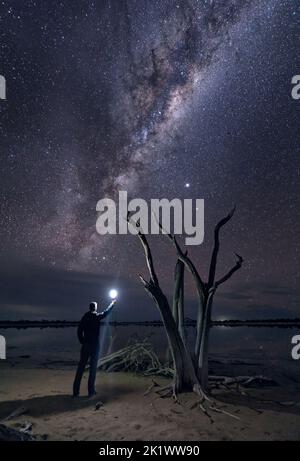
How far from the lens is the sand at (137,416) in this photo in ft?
19.9

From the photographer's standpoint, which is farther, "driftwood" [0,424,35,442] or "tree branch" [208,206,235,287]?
"tree branch" [208,206,235,287]

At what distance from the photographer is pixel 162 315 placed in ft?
29.1

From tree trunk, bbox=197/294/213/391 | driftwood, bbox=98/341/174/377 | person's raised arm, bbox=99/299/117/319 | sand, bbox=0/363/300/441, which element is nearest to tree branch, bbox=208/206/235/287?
tree trunk, bbox=197/294/213/391

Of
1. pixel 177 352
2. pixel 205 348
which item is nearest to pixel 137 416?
pixel 177 352

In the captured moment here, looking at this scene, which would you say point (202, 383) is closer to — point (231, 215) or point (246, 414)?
point (246, 414)

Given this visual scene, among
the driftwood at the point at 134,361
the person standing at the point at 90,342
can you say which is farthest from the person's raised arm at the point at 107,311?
the driftwood at the point at 134,361

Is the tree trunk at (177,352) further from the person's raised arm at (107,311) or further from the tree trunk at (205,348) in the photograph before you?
the person's raised arm at (107,311)

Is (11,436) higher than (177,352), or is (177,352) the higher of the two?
(177,352)

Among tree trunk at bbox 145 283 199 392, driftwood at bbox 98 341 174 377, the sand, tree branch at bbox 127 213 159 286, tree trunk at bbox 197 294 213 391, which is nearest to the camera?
the sand

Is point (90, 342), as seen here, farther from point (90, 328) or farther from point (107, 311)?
point (107, 311)

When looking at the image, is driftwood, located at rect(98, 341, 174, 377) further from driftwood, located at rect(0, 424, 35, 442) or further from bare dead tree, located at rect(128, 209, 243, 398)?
driftwood, located at rect(0, 424, 35, 442)

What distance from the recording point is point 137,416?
23.6ft

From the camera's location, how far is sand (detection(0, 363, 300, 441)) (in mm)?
6070
